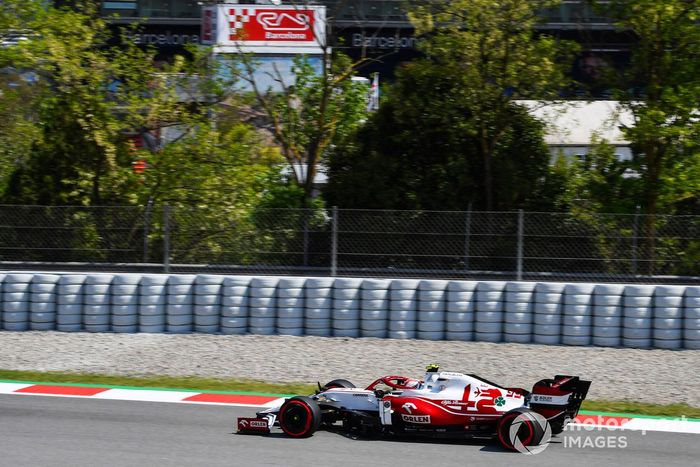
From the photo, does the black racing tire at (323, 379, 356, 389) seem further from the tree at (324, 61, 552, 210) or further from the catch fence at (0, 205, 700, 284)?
the tree at (324, 61, 552, 210)

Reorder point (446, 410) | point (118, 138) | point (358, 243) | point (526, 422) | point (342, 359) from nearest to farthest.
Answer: point (526, 422) < point (446, 410) < point (342, 359) < point (358, 243) < point (118, 138)

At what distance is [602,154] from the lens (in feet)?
63.1

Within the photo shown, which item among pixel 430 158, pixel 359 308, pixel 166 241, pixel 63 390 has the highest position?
pixel 430 158

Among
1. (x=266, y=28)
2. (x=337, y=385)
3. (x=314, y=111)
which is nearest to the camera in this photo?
(x=337, y=385)

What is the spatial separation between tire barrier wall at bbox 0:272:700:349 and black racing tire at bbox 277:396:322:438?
494 cm

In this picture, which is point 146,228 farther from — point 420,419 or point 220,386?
point 420,419

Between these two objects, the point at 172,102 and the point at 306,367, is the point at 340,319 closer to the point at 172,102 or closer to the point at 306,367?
the point at 306,367

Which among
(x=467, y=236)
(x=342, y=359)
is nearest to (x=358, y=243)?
(x=467, y=236)

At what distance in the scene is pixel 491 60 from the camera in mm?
19406

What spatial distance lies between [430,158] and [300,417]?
1222cm

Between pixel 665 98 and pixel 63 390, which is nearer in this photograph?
pixel 63 390

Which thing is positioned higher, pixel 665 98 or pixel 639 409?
pixel 665 98

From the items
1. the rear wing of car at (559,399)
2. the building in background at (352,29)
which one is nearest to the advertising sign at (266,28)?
the building in background at (352,29)

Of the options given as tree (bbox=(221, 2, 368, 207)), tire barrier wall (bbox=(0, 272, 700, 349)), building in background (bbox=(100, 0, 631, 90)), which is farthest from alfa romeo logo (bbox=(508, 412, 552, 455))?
building in background (bbox=(100, 0, 631, 90))
